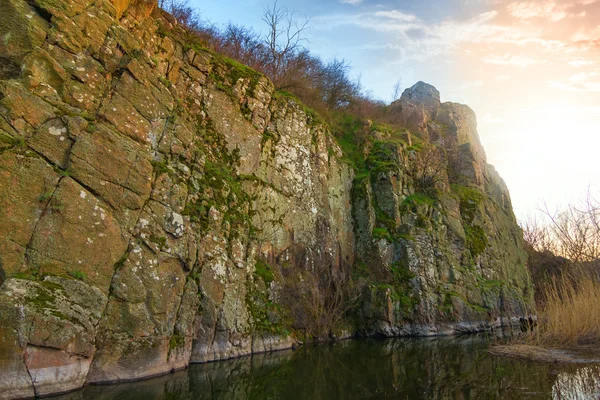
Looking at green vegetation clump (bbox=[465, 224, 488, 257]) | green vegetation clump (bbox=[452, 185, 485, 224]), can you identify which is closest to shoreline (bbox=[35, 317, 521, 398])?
green vegetation clump (bbox=[465, 224, 488, 257])

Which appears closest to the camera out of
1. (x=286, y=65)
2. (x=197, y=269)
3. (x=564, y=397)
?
(x=564, y=397)

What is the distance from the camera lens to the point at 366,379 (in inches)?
384

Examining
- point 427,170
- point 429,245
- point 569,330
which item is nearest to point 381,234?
point 429,245

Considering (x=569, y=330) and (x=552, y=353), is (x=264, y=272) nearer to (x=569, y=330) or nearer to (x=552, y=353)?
(x=552, y=353)

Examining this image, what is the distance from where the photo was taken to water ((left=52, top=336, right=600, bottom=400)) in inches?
316

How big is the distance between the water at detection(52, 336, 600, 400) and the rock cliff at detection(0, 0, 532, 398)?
1138mm

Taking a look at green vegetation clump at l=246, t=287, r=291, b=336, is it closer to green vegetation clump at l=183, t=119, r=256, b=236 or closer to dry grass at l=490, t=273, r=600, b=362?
green vegetation clump at l=183, t=119, r=256, b=236

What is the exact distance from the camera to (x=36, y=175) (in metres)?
9.04

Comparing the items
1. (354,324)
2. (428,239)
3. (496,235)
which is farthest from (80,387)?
(496,235)

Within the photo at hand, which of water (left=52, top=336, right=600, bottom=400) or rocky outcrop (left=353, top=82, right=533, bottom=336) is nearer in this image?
water (left=52, top=336, right=600, bottom=400)

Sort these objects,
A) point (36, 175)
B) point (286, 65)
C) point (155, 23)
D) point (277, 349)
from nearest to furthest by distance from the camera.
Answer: point (36, 175)
point (277, 349)
point (155, 23)
point (286, 65)

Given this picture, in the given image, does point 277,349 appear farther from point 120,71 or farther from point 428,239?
point 428,239

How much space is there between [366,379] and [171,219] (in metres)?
7.14

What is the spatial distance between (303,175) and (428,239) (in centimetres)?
886
